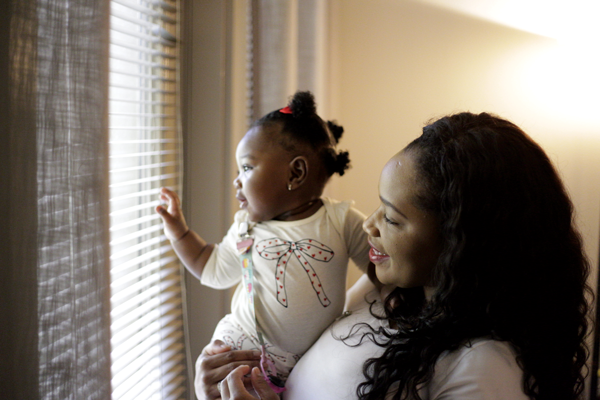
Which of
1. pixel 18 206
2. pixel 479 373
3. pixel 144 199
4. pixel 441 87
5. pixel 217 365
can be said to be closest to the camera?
pixel 18 206

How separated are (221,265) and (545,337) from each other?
81cm

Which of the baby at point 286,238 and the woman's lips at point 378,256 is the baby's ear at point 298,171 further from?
the woman's lips at point 378,256

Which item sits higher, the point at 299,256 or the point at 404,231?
the point at 404,231

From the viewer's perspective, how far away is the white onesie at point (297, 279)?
3.66 ft

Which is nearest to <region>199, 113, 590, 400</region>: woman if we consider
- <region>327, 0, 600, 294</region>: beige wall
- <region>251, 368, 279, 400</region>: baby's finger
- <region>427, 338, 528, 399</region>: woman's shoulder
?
<region>427, 338, 528, 399</region>: woman's shoulder

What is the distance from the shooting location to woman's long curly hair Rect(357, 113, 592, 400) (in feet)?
2.57

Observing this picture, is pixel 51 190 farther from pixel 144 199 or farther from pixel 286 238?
pixel 144 199

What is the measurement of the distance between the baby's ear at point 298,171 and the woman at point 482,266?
0.32 m

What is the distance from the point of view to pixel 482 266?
0.80 meters

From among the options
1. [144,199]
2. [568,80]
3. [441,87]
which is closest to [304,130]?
[144,199]

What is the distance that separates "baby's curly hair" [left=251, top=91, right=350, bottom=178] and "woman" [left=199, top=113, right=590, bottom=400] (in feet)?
1.15

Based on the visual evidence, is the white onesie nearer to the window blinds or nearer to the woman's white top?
the woman's white top

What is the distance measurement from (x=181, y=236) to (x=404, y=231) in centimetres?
65

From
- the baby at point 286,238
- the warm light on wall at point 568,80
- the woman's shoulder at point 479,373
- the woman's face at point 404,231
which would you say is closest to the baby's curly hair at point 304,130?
the baby at point 286,238
